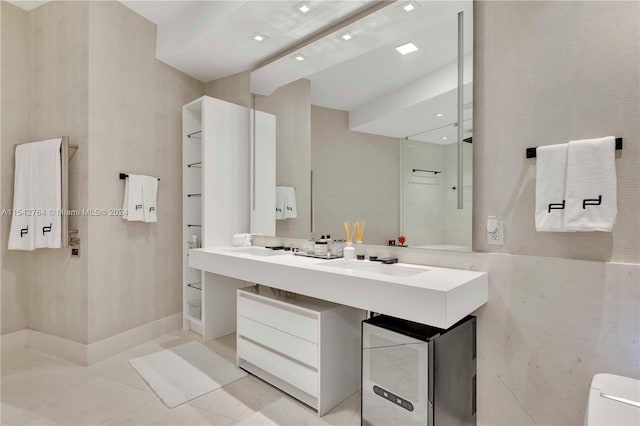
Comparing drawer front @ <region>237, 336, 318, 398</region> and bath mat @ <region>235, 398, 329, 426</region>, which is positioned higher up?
drawer front @ <region>237, 336, 318, 398</region>

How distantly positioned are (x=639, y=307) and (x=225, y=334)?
293 cm

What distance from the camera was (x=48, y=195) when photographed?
2.54 meters

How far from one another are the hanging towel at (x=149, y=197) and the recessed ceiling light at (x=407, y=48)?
230 cm

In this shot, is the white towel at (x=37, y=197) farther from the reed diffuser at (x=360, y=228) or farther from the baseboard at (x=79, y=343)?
the reed diffuser at (x=360, y=228)

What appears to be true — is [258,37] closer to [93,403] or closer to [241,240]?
[241,240]

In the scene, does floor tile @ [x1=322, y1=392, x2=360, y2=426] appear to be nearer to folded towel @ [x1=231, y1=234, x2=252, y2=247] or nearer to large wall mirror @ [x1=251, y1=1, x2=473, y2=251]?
large wall mirror @ [x1=251, y1=1, x2=473, y2=251]

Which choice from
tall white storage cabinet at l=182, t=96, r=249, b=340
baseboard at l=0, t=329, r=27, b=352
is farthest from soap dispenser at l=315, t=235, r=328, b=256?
baseboard at l=0, t=329, r=27, b=352

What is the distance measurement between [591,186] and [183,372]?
268cm

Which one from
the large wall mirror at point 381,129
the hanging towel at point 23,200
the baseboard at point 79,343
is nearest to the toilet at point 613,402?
the large wall mirror at point 381,129

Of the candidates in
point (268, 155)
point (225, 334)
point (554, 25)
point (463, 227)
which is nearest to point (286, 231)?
point (268, 155)

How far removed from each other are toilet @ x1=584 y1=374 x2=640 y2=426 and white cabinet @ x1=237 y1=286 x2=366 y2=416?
3.83ft

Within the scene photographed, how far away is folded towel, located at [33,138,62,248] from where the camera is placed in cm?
249

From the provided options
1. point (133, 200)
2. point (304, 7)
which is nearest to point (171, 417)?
point (133, 200)

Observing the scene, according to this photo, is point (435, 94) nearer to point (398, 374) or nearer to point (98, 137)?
point (398, 374)
